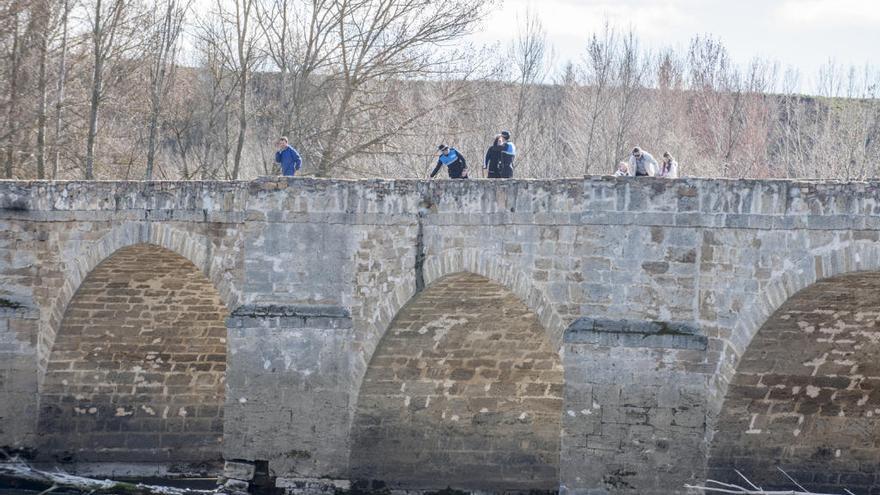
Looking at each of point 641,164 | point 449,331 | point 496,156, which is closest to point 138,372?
point 449,331

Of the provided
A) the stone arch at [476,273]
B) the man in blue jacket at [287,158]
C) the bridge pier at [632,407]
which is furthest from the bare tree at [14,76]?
the bridge pier at [632,407]

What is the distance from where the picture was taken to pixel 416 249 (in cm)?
1720

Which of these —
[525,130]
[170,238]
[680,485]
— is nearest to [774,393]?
[680,485]

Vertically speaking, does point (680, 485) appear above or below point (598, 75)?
below

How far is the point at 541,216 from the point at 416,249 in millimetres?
1604

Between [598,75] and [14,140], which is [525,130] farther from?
[14,140]

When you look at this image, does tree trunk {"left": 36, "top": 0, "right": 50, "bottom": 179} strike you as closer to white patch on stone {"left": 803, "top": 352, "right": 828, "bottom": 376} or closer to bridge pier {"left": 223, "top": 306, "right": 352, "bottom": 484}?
bridge pier {"left": 223, "top": 306, "right": 352, "bottom": 484}

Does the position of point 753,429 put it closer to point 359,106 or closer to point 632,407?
point 632,407

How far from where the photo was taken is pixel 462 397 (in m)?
18.7

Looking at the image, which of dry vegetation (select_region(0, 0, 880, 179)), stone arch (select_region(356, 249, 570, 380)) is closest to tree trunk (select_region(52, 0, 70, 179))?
dry vegetation (select_region(0, 0, 880, 179))

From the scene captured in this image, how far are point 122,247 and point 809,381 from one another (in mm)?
8375

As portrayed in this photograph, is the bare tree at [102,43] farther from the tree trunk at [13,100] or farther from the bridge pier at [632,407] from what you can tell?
the bridge pier at [632,407]

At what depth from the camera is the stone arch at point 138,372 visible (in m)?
20.5

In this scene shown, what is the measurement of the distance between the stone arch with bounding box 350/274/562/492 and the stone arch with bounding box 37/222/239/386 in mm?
2086
